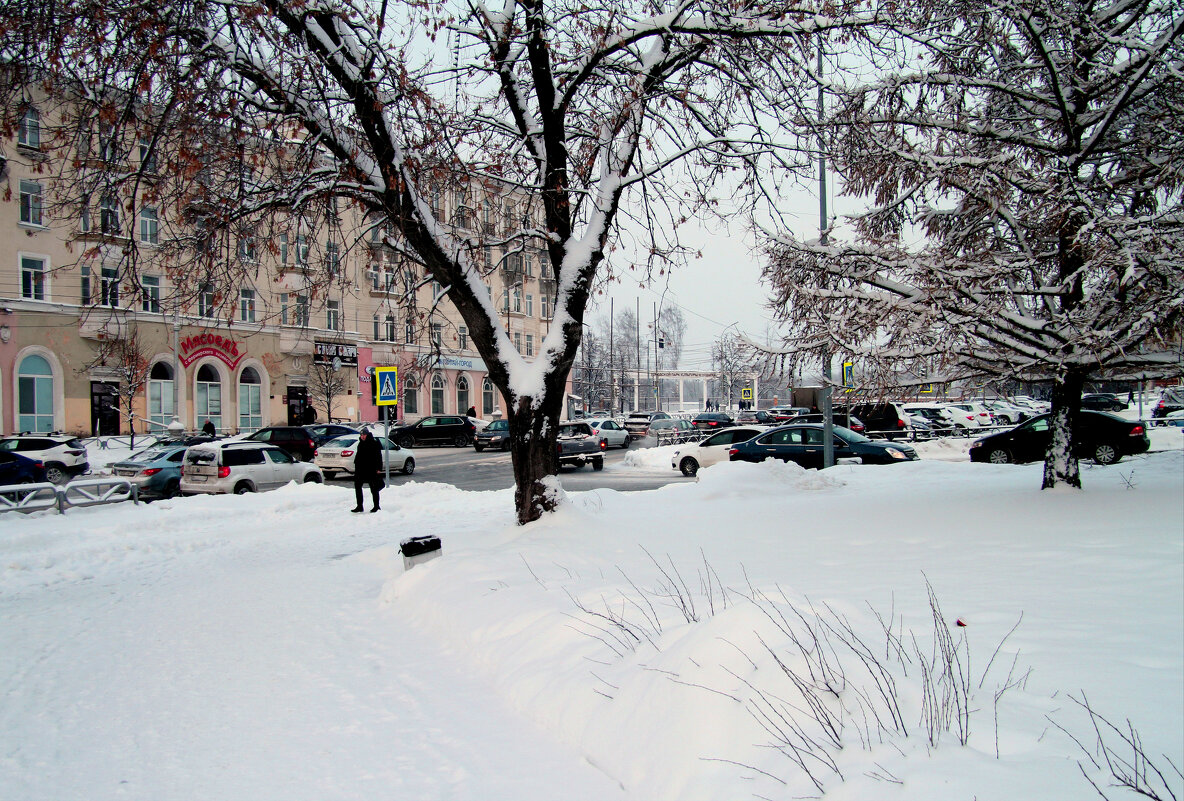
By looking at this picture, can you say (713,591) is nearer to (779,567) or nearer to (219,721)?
(779,567)

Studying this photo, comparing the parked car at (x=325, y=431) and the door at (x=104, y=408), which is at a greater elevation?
the door at (x=104, y=408)

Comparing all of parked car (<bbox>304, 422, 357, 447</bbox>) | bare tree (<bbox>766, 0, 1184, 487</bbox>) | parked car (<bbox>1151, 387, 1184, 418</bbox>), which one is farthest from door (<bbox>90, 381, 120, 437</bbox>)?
parked car (<bbox>1151, 387, 1184, 418</bbox>)

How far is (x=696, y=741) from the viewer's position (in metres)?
3.52

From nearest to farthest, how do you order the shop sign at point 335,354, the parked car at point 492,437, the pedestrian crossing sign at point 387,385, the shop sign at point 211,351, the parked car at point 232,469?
the pedestrian crossing sign at point 387,385 → the parked car at point 232,469 → the parked car at point 492,437 → the shop sign at point 211,351 → the shop sign at point 335,354

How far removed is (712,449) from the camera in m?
23.4

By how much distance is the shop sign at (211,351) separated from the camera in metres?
37.5

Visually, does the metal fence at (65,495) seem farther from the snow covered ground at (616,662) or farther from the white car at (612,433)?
the white car at (612,433)

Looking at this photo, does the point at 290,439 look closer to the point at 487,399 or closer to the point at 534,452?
the point at 534,452

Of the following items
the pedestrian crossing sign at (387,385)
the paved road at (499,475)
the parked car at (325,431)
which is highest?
the pedestrian crossing sign at (387,385)

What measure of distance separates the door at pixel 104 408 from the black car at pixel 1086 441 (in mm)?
37767

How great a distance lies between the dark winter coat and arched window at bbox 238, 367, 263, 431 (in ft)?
99.6

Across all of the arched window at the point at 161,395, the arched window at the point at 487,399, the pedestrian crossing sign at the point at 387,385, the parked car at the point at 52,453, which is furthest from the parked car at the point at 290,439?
the arched window at the point at 487,399

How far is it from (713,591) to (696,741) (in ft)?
9.80

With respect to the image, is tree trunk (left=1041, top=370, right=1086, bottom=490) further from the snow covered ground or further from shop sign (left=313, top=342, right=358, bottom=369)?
shop sign (left=313, top=342, right=358, bottom=369)
